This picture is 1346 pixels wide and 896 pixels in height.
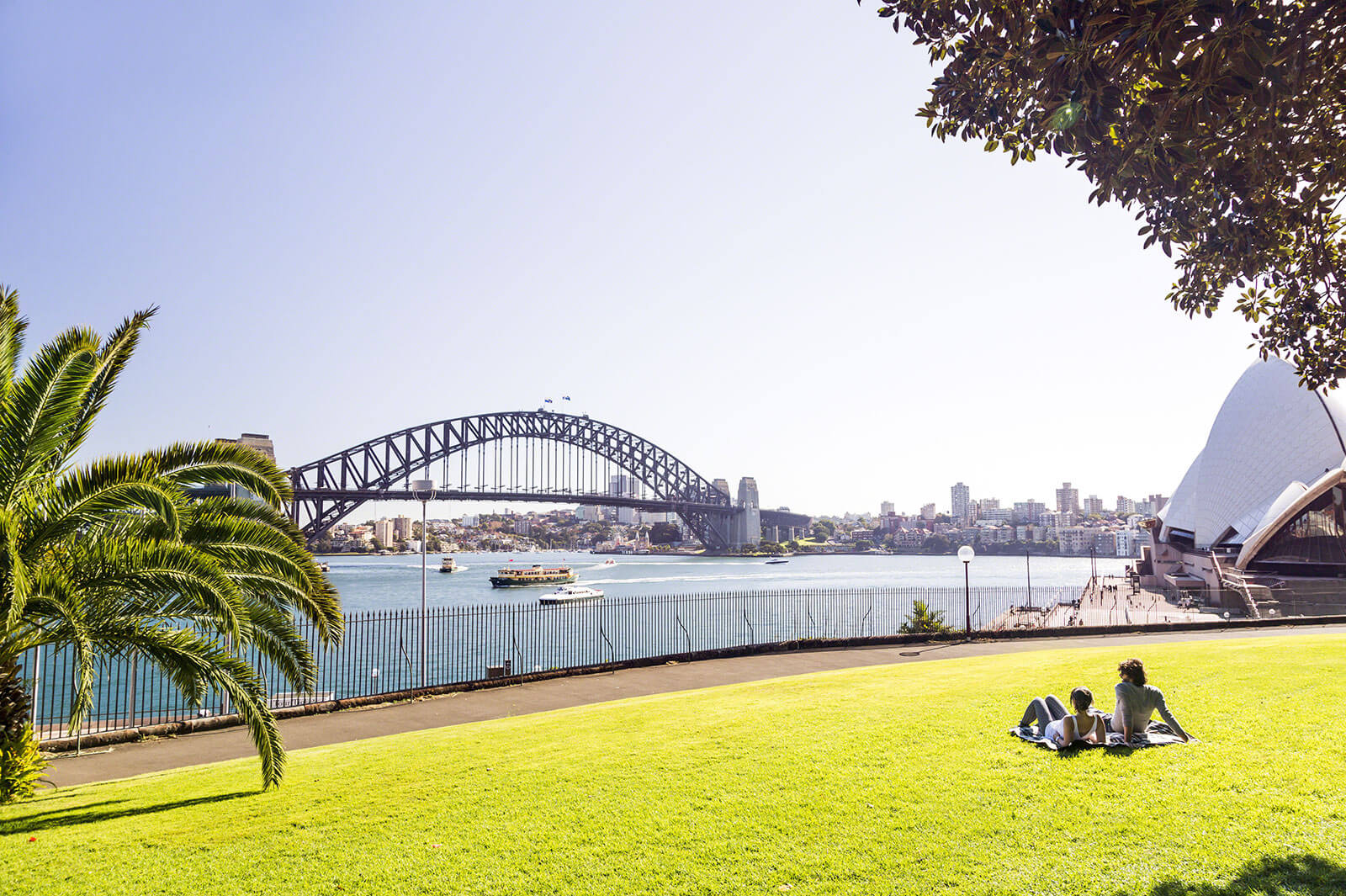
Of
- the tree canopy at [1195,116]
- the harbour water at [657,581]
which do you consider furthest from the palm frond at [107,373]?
the harbour water at [657,581]

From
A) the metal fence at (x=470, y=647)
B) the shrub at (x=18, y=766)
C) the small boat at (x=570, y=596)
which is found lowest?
the small boat at (x=570, y=596)

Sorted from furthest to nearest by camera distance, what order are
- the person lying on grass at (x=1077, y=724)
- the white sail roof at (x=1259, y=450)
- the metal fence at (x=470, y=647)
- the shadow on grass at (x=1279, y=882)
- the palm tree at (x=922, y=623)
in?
1. the white sail roof at (x=1259, y=450)
2. the palm tree at (x=922, y=623)
3. the metal fence at (x=470, y=647)
4. the person lying on grass at (x=1077, y=724)
5. the shadow on grass at (x=1279, y=882)

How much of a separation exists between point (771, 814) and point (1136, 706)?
3.26 meters

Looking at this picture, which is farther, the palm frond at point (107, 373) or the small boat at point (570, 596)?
the small boat at point (570, 596)

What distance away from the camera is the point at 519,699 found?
45.6ft

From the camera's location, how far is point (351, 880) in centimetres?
466

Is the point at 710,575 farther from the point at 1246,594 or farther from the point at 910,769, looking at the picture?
the point at 910,769

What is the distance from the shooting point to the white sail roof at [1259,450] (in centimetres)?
4459

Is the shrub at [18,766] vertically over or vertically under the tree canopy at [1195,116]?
under

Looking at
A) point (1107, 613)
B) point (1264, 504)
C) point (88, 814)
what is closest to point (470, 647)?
point (88, 814)

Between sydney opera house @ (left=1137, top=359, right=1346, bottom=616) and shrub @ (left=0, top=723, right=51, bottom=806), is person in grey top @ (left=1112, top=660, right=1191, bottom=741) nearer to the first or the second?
shrub @ (left=0, top=723, right=51, bottom=806)

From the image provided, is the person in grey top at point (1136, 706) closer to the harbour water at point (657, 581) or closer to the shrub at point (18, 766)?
the shrub at point (18, 766)

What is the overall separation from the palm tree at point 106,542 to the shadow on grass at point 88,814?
1.91 ft

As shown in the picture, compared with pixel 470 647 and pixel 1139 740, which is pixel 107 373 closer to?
pixel 1139 740
